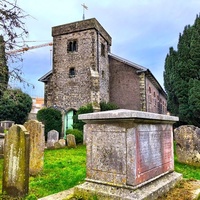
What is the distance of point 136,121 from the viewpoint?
3.70 meters

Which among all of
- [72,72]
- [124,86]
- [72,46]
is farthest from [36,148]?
[72,46]

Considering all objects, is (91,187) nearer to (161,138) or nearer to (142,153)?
(142,153)

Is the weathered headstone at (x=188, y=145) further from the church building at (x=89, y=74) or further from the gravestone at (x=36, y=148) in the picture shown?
the church building at (x=89, y=74)

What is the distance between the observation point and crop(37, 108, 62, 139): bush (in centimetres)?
2036

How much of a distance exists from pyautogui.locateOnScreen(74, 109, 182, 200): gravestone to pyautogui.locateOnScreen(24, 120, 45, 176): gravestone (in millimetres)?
3083

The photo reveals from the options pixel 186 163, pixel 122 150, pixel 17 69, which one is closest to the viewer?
pixel 122 150

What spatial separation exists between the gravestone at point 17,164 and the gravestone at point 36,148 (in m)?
2.08

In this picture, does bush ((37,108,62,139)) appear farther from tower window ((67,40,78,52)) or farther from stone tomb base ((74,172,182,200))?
stone tomb base ((74,172,182,200))

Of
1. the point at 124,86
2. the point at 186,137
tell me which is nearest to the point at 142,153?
the point at 186,137

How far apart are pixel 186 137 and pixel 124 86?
14.2 m

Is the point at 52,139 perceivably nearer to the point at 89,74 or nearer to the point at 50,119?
the point at 50,119

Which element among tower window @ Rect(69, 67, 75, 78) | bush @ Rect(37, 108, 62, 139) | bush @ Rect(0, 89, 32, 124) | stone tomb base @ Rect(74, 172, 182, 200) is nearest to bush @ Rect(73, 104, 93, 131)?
bush @ Rect(37, 108, 62, 139)

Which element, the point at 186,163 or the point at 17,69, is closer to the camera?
the point at 17,69

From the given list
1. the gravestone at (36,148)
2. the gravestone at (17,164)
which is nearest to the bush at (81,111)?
the gravestone at (36,148)
